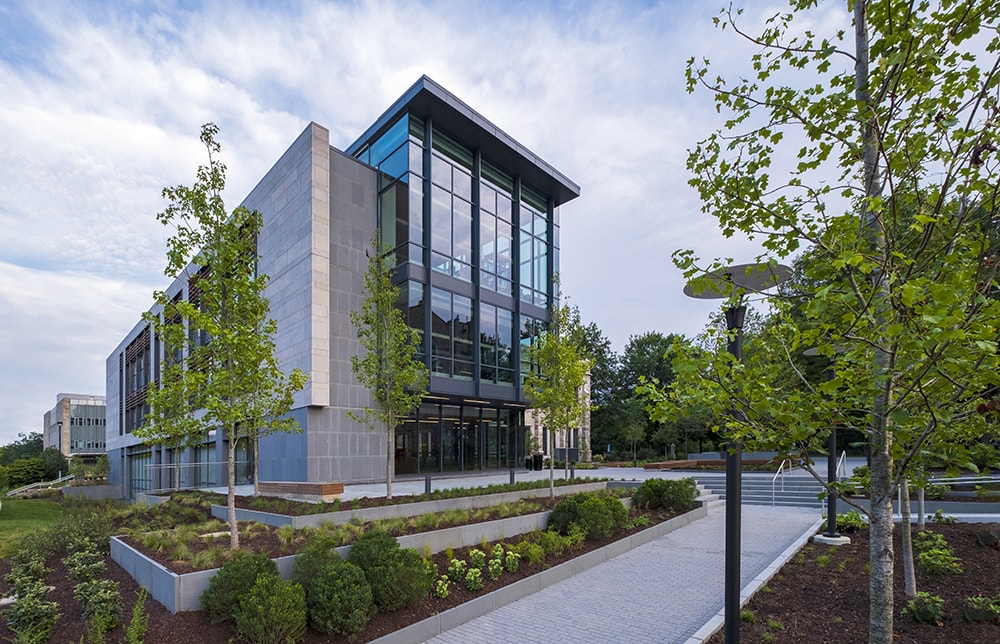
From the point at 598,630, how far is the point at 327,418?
15.0 meters

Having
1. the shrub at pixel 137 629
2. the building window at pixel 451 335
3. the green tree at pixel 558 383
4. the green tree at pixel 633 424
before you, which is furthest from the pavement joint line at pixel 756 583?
the green tree at pixel 633 424

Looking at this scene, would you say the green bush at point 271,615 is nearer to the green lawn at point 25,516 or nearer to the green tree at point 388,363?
the green tree at point 388,363

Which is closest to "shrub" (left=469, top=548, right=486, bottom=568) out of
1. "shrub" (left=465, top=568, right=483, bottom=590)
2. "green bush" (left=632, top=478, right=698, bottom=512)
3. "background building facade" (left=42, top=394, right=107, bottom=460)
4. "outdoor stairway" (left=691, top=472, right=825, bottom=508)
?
"shrub" (left=465, top=568, right=483, bottom=590)

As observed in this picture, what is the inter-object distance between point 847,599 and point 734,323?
480cm

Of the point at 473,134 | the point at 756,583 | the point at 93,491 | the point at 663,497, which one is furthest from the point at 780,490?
the point at 93,491

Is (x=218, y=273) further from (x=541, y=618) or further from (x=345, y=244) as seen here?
(x=345, y=244)

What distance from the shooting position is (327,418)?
20125mm

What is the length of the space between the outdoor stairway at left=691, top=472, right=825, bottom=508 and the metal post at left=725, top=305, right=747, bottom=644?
44.7 feet

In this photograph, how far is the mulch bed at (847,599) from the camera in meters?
5.90

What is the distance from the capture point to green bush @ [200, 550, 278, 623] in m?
6.44

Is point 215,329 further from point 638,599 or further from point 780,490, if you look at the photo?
point 780,490

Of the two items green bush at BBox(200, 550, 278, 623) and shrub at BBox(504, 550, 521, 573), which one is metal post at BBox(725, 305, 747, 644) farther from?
green bush at BBox(200, 550, 278, 623)

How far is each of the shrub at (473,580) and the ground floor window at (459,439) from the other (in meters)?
14.9

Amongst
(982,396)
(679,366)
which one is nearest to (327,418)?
(679,366)
